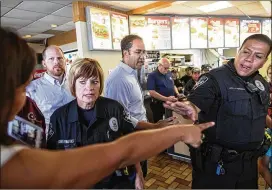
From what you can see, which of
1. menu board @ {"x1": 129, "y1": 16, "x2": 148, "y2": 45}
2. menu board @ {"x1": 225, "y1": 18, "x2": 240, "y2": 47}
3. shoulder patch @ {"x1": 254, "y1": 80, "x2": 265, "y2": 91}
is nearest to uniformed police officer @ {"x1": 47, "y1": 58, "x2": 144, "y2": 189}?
shoulder patch @ {"x1": 254, "y1": 80, "x2": 265, "y2": 91}

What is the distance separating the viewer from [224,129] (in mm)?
1305

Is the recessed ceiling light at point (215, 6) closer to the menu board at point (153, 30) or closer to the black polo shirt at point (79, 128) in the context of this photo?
the menu board at point (153, 30)

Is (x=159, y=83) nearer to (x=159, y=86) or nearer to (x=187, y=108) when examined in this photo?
(x=159, y=86)

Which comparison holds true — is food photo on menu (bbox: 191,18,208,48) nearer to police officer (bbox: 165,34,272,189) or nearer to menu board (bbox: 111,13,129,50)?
menu board (bbox: 111,13,129,50)

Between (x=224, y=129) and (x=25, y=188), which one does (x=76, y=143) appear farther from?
(x=224, y=129)

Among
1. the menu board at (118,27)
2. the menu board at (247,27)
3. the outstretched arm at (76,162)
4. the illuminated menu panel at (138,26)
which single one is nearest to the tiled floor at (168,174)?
the outstretched arm at (76,162)

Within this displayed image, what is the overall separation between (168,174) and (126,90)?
1.46 meters

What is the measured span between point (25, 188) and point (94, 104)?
2.50 ft

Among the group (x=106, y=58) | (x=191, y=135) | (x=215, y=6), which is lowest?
(x=191, y=135)

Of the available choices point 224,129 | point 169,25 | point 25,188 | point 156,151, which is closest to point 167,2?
point 169,25

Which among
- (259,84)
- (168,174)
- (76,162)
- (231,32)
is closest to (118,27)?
(168,174)

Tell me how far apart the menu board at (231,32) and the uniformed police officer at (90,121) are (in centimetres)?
406

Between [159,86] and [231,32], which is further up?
[231,32]

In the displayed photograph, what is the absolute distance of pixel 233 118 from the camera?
1.30m
